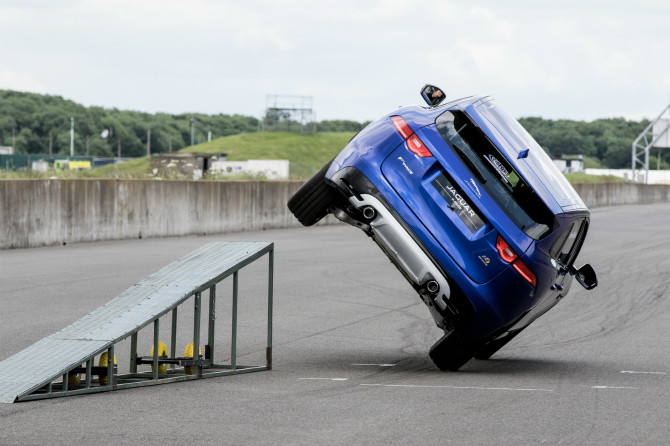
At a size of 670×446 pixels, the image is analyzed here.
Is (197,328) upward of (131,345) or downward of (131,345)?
upward

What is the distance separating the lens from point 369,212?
29.3ft

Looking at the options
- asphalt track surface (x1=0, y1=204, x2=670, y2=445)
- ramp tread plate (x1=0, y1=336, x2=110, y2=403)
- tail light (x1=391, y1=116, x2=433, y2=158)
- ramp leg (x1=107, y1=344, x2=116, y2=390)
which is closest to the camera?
asphalt track surface (x1=0, y1=204, x2=670, y2=445)

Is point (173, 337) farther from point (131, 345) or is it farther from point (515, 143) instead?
point (515, 143)

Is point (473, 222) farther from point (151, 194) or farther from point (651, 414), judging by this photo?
point (151, 194)

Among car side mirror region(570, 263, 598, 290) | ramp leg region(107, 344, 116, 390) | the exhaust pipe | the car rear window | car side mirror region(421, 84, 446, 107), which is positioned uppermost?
car side mirror region(421, 84, 446, 107)

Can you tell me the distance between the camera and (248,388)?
316 inches

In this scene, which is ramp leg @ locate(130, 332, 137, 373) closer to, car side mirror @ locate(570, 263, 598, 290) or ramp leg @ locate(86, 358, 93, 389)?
ramp leg @ locate(86, 358, 93, 389)

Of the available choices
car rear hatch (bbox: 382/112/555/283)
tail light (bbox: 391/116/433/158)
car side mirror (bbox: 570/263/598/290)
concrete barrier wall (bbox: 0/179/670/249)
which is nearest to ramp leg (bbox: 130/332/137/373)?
car rear hatch (bbox: 382/112/555/283)

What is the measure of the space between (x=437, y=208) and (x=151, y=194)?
57.2 ft

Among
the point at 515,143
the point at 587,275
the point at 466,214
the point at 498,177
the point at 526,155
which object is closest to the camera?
the point at 466,214

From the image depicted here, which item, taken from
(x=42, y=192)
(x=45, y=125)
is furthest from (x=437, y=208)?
(x=45, y=125)

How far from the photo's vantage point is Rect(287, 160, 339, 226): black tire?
949cm

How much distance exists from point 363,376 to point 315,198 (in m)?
1.67

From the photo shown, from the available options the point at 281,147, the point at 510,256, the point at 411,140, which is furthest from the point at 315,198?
the point at 281,147
